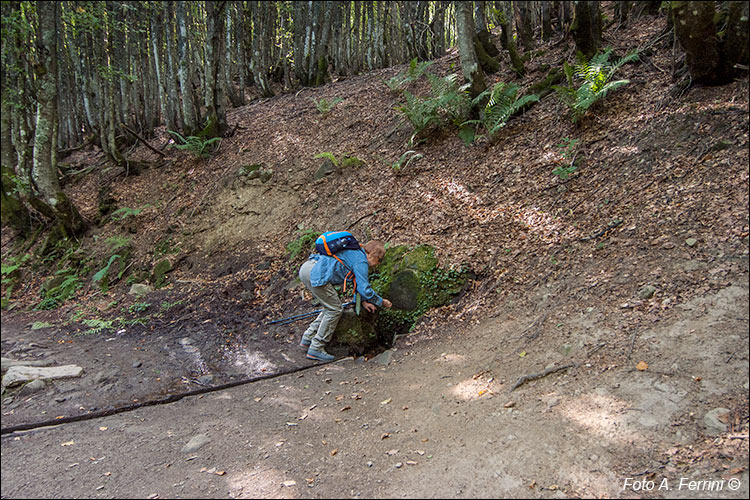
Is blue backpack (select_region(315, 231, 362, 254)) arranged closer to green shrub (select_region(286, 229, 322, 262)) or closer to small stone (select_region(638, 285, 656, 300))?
green shrub (select_region(286, 229, 322, 262))

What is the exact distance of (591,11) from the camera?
28.6 feet

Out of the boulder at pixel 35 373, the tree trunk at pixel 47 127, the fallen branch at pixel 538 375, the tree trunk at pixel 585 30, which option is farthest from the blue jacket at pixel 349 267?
the tree trunk at pixel 585 30

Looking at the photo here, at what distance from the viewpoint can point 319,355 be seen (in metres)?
6.00

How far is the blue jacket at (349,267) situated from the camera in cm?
566

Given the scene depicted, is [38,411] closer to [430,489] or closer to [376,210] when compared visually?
[430,489]

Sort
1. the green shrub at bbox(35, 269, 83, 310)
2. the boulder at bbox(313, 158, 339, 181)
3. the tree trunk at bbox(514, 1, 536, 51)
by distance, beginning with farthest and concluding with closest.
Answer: the tree trunk at bbox(514, 1, 536, 51) < the boulder at bbox(313, 158, 339, 181) < the green shrub at bbox(35, 269, 83, 310)

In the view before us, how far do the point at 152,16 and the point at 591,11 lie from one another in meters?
13.6

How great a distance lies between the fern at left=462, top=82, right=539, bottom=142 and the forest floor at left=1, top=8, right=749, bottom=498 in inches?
12.5

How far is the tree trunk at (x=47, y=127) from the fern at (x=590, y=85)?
30.4 ft

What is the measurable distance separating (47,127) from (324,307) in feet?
24.1

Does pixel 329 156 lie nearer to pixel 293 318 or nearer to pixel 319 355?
pixel 293 318

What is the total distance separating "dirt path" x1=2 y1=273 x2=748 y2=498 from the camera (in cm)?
284

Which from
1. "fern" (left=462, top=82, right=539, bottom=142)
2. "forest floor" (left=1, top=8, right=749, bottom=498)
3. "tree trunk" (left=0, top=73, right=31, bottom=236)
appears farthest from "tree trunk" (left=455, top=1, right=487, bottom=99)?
"tree trunk" (left=0, top=73, right=31, bottom=236)

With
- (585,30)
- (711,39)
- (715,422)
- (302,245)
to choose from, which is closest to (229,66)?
(302,245)
